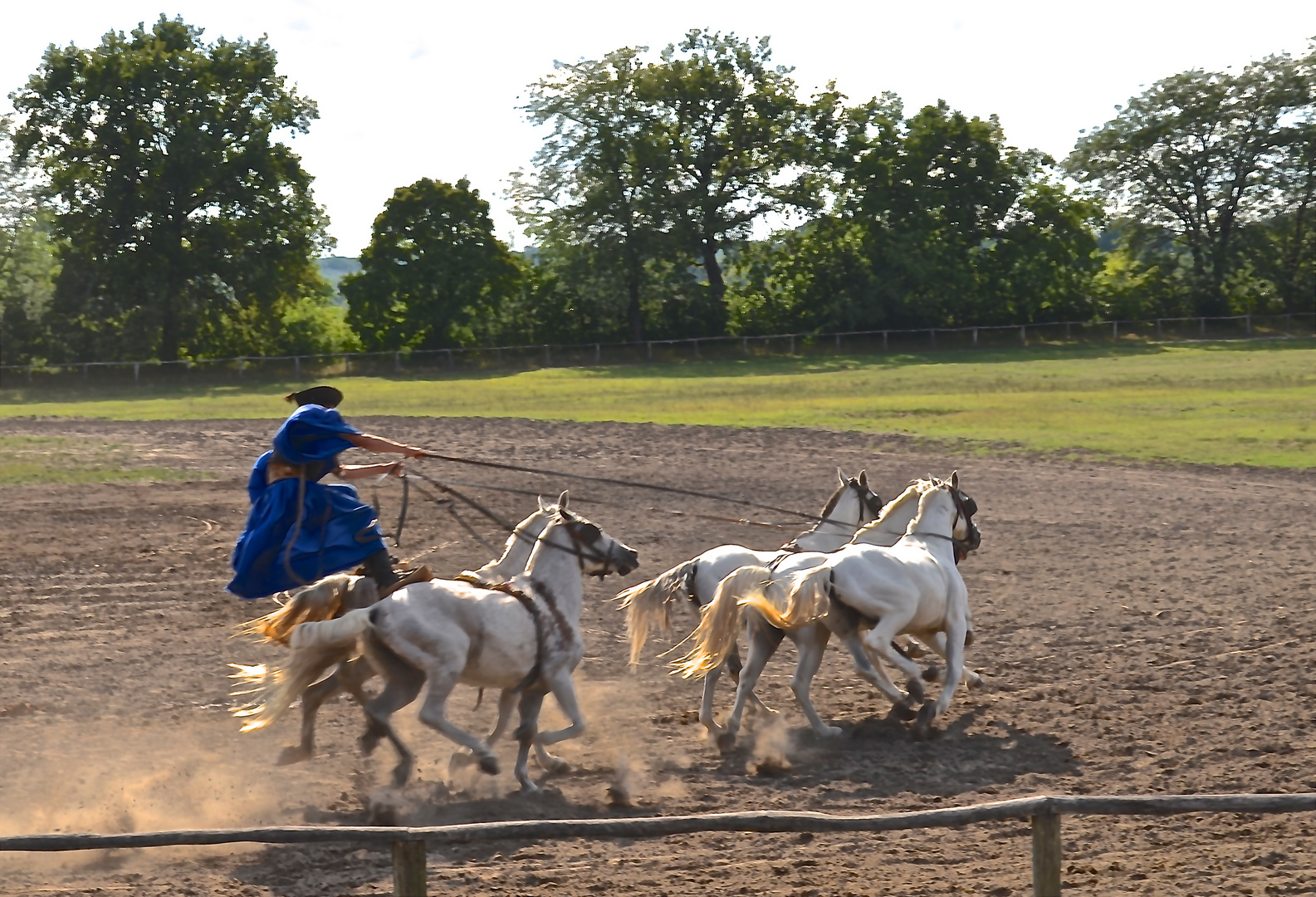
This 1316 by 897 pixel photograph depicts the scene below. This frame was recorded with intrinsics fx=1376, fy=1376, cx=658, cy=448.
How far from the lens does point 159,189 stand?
5012cm

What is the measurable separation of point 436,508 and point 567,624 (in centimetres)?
1049

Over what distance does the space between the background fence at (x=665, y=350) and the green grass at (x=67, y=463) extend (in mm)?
22458

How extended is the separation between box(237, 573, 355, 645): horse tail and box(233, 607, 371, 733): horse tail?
13.4 inches

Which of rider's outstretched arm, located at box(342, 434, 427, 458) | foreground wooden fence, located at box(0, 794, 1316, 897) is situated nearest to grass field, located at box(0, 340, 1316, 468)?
rider's outstretched arm, located at box(342, 434, 427, 458)

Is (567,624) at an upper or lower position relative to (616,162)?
lower

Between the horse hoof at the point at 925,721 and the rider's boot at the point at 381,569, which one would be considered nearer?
the rider's boot at the point at 381,569

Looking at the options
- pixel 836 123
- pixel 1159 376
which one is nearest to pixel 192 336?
pixel 836 123

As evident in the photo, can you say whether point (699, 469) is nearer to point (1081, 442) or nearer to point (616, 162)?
point (1081, 442)

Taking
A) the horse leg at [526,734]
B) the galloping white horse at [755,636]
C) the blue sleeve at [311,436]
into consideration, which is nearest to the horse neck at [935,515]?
the galloping white horse at [755,636]

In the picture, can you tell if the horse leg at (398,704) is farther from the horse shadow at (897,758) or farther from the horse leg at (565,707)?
the horse shadow at (897,758)

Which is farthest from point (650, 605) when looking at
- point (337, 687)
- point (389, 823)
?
point (389, 823)

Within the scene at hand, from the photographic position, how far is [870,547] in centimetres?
889

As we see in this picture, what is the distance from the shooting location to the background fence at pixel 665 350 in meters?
49.3

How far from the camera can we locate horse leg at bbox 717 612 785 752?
331 inches
